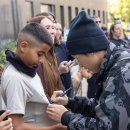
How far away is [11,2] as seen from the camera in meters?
17.8

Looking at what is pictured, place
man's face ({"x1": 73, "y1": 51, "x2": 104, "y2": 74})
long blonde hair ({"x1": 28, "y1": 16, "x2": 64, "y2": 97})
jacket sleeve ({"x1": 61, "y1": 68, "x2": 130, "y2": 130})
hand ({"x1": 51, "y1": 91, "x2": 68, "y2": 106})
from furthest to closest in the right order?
long blonde hair ({"x1": 28, "y1": 16, "x2": 64, "y2": 97})
hand ({"x1": 51, "y1": 91, "x2": 68, "y2": 106})
man's face ({"x1": 73, "y1": 51, "x2": 104, "y2": 74})
jacket sleeve ({"x1": 61, "y1": 68, "x2": 130, "y2": 130})

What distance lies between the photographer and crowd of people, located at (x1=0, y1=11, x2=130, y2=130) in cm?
241

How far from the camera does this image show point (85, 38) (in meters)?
2.66

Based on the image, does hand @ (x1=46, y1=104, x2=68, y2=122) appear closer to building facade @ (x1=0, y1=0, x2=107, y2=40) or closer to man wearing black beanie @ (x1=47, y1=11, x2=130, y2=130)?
man wearing black beanie @ (x1=47, y1=11, x2=130, y2=130)

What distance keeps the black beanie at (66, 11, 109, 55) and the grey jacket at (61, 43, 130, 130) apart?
0.08 m

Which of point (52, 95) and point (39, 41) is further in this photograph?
point (52, 95)

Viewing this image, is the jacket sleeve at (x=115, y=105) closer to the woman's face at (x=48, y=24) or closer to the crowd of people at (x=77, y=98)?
the crowd of people at (x=77, y=98)

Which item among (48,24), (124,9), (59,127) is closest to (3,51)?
(48,24)

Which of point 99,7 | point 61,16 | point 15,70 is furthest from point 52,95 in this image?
point 99,7

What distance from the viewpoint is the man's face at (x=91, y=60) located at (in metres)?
2.63

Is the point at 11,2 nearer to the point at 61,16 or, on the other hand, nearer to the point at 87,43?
the point at 61,16

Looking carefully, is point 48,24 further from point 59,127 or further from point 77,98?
point 59,127

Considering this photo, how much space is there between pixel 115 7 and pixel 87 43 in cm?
5030

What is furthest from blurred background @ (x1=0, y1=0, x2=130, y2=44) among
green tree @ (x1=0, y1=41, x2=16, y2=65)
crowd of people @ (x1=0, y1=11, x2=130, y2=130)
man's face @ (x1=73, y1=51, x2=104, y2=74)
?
man's face @ (x1=73, y1=51, x2=104, y2=74)
